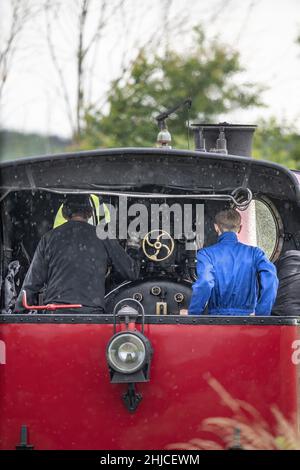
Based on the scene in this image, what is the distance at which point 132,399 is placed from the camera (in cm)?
648

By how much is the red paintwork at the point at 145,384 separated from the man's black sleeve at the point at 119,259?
2.59 feet

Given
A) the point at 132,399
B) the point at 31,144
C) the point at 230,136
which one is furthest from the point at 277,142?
the point at 132,399

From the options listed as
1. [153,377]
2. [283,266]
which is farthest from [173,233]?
[153,377]

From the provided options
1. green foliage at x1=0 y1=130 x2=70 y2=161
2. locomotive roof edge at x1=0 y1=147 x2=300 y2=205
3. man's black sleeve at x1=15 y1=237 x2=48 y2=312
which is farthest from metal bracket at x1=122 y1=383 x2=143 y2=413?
green foliage at x1=0 y1=130 x2=70 y2=161

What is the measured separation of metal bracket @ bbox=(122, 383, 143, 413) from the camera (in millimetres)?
6465

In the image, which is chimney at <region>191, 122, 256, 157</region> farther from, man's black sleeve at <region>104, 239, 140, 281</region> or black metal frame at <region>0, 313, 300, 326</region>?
black metal frame at <region>0, 313, 300, 326</region>

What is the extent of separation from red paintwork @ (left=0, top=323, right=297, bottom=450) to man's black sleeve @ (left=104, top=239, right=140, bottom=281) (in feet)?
2.59

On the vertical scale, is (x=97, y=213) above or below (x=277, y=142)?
below

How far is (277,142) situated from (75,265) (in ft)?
57.1

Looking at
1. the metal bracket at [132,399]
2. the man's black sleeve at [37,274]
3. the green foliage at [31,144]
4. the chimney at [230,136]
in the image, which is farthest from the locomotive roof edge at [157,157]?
the green foliage at [31,144]

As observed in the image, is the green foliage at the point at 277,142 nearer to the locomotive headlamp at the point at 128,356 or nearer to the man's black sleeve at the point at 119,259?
the man's black sleeve at the point at 119,259

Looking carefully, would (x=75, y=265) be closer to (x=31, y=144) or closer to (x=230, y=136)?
(x=230, y=136)

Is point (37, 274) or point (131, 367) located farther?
point (37, 274)

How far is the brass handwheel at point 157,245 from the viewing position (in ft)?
24.6
